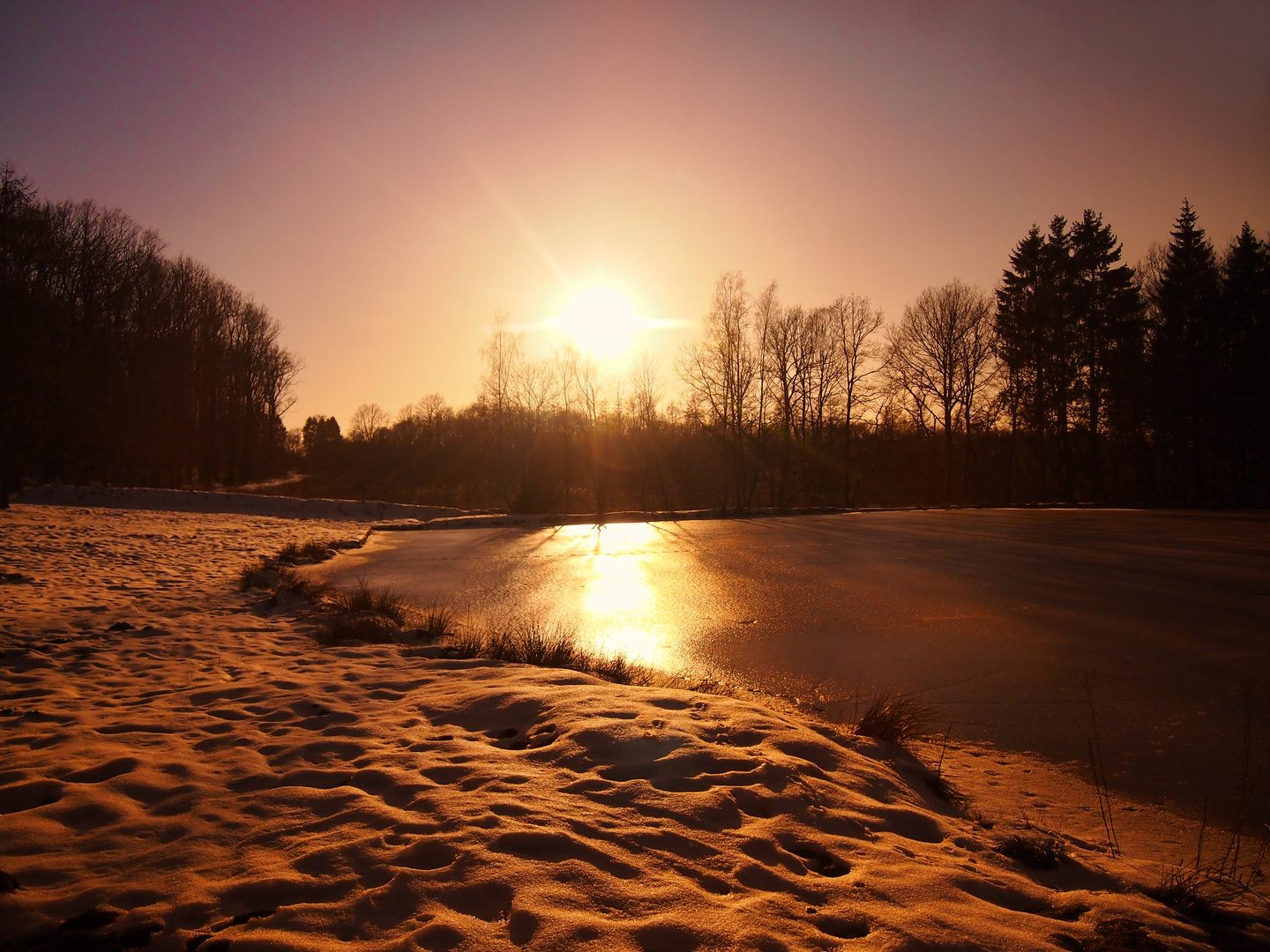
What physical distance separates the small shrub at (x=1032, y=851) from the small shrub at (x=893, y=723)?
111cm

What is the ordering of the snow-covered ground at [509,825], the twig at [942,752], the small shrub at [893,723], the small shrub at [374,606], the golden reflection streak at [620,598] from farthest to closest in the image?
the small shrub at [374,606], the golden reflection streak at [620,598], the small shrub at [893,723], the twig at [942,752], the snow-covered ground at [509,825]

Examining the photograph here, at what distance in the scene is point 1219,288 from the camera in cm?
3045

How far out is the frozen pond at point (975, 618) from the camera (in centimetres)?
467

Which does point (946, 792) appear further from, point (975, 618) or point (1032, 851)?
point (975, 618)

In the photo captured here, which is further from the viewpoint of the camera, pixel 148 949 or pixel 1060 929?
pixel 1060 929

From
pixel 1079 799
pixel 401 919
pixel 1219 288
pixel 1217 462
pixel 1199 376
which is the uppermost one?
pixel 1219 288

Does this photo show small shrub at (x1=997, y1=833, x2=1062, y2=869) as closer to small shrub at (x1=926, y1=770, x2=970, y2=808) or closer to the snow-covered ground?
the snow-covered ground

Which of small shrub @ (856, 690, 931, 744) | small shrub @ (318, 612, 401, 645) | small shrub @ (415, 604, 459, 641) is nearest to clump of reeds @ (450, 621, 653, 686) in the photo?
small shrub @ (415, 604, 459, 641)

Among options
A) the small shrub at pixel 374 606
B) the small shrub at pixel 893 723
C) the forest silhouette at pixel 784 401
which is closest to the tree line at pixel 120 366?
the forest silhouette at pixel 784 401

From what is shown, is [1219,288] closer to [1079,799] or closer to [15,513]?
[1079,799]

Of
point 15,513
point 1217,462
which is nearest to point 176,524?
point 15,513

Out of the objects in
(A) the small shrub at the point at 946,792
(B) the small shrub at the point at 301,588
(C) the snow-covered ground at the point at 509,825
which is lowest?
(A) the small shrub at the point at 946,792

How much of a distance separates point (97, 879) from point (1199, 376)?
3788cm

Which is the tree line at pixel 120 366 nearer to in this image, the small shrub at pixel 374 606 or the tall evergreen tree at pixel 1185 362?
the small shrub at pixel 374 606
